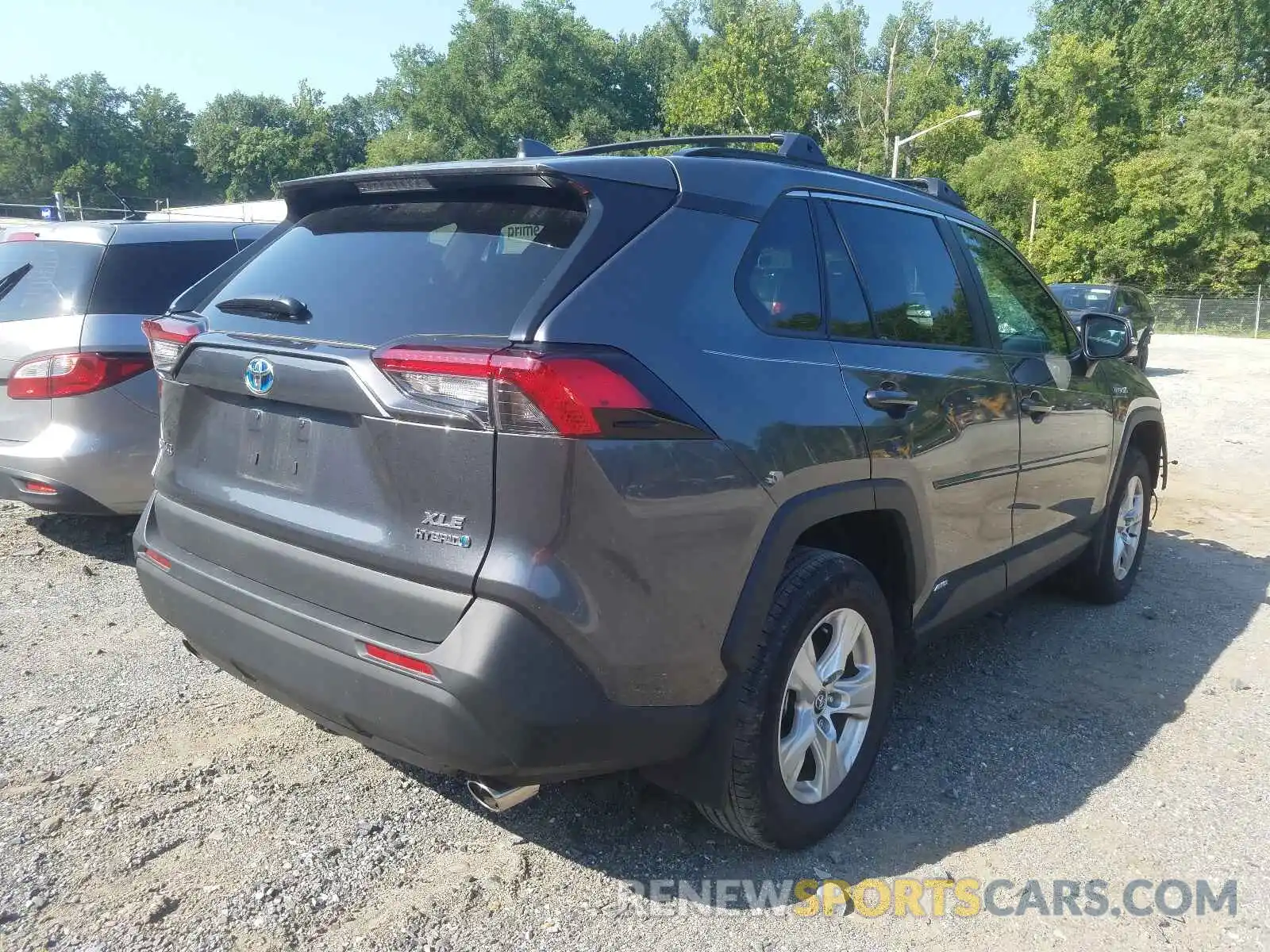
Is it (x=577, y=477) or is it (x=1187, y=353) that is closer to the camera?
(x=577, y=477)

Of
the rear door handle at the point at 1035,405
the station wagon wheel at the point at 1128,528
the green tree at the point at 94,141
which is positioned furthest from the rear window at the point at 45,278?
the green tree at the point at 94,141

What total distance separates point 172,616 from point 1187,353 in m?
29.1

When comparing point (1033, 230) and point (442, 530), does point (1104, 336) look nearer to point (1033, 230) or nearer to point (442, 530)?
point (442, 530)

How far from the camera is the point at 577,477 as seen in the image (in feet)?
6.72

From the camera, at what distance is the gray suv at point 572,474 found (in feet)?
6.81

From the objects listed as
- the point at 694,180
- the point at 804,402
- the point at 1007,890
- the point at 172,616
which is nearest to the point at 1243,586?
the point at 1007,890

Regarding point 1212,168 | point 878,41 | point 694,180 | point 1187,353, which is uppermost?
point 878,41

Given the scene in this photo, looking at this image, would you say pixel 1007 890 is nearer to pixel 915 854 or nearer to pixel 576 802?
pixel 915 854

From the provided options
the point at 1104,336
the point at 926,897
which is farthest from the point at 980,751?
the point at 1104,336

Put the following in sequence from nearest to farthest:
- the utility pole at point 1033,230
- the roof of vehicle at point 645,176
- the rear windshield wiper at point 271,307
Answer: the roof of vehicle at point 645,176, the rear windshield wiper at point 271,307, the utility pole at point 1033,230

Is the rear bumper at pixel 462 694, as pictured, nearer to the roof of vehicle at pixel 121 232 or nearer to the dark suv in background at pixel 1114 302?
the roof of vehicle at pixel 121 232

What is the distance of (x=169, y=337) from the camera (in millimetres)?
2838

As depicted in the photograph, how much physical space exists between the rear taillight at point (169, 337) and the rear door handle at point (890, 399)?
1.95 m

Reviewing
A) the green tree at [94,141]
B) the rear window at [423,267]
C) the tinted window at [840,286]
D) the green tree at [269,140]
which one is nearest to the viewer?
the rear window at [423,267]
